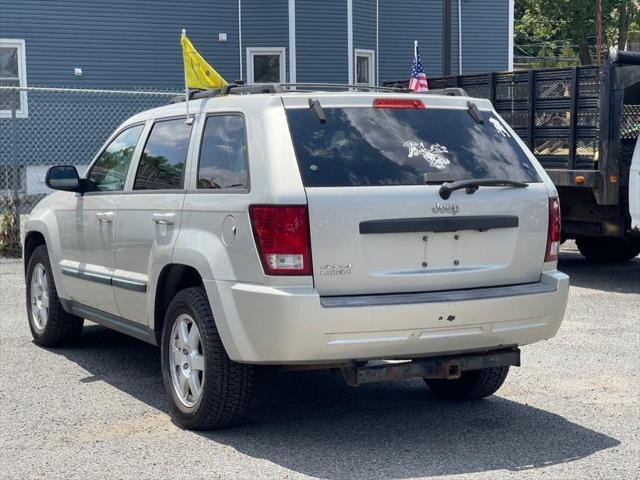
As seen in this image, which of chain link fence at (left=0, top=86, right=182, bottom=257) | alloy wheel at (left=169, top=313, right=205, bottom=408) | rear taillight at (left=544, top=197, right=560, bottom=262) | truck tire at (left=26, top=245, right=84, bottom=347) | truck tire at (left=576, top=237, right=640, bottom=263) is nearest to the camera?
alloy wheel at (left=169, top=313, right=205, bottom=408)

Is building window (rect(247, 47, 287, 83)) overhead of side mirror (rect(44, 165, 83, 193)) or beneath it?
overhead

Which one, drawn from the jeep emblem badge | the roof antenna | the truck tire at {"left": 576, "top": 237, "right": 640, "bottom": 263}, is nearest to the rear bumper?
the jeep emblem badge

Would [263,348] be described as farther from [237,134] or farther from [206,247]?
[237,134]

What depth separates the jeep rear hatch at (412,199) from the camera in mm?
5348

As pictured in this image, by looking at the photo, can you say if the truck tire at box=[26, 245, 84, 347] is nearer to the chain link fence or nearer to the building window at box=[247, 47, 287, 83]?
the chain link fence

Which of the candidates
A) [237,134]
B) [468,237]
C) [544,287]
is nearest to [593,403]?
[544,287]

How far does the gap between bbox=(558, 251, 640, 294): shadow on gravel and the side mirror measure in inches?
256

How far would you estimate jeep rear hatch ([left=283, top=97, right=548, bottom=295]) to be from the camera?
5348 millimetres

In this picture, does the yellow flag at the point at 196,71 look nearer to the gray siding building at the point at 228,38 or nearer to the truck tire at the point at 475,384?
the truck tire at the point at 475,384

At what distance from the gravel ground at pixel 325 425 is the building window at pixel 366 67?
17569mm

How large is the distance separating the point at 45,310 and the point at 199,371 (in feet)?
9.19

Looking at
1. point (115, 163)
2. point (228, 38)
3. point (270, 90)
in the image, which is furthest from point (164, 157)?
point (228, 38)

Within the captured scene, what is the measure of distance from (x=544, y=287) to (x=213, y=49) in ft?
62.8

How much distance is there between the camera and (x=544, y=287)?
5.84 metres
